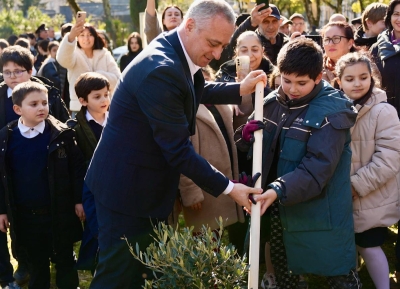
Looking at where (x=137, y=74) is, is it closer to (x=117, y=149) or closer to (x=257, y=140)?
(x=117, y=149)

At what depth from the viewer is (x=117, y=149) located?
344 centimetres

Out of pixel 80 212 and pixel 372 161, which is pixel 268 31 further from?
pixel 80 212

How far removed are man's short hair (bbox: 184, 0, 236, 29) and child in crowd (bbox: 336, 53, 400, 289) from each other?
1.28 metres

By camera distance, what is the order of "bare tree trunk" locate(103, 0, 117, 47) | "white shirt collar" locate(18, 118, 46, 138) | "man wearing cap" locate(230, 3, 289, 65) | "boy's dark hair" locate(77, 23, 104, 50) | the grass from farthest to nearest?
"bare tree trunk" locate(103, 0, 117, 47)
"boy's dark hair" locate(77, 23, 104, 50)
"man wearing cap" locate(230, 3, 289, 65)
the grass
"white shirt collar" locate(18, 118, 46, 138)

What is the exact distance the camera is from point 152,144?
3400 mm

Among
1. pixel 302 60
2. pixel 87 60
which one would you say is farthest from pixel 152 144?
pixel 87 60

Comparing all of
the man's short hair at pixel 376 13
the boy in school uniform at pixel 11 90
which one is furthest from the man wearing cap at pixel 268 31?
the boy in school uniform at pixel 11 90

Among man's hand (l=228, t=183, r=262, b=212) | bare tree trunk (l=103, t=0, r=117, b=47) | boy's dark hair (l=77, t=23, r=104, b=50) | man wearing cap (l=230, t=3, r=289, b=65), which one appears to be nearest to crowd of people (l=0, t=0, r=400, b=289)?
man's hand (l=228, t=183, r=262, b=212)

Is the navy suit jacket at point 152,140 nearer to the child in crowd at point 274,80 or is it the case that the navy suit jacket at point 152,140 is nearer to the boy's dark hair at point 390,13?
the child in crowd at point 274,80

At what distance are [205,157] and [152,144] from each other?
3.69ft

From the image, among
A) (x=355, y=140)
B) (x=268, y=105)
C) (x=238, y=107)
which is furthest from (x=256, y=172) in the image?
(x=238, y=107)

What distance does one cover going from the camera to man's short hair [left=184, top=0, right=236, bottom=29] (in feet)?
10.6

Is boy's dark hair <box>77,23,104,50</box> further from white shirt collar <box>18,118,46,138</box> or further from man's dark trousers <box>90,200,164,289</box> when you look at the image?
man's dark trousers <box>90,200,164,289</box>

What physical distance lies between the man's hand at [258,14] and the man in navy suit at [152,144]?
104 inches
